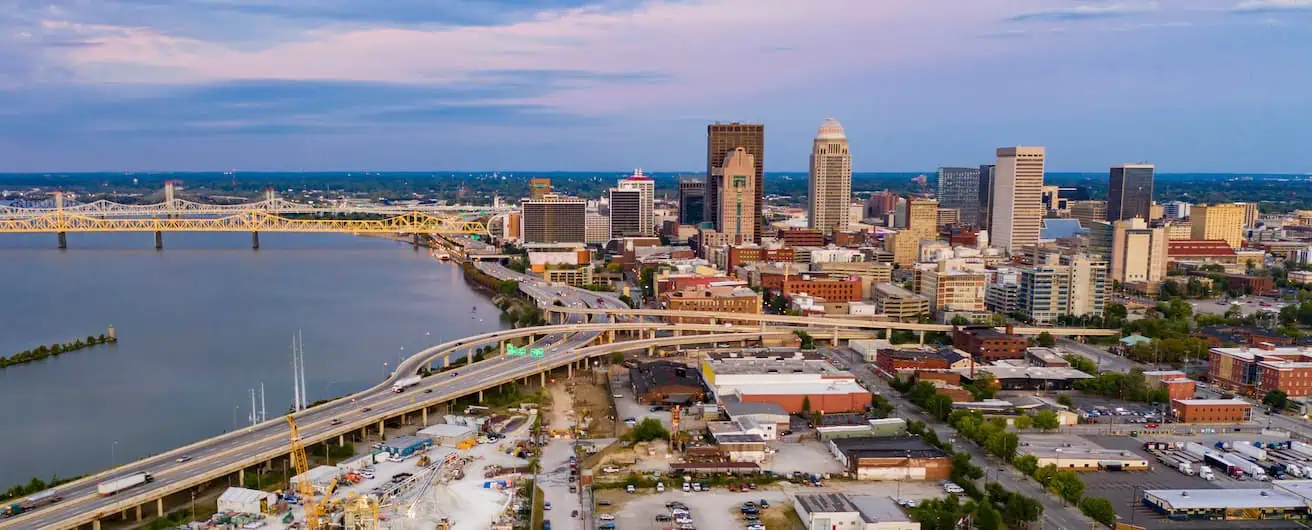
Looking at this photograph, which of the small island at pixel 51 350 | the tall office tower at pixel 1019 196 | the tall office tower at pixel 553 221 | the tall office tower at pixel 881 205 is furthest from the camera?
the tall office tower at pixel 881 205

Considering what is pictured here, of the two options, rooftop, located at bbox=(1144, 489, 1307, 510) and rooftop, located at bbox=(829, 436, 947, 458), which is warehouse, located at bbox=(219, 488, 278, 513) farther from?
rooftop, located at bbox=(1144, 489, 1307, 510)

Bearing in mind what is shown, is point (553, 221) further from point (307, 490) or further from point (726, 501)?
point (307, 490)

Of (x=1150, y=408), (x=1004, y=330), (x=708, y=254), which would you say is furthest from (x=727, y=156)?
(x=1150, y=408)

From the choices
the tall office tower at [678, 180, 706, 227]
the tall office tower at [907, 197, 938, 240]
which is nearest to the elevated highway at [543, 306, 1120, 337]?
the tall office tower at [907, 197, 938, 240]

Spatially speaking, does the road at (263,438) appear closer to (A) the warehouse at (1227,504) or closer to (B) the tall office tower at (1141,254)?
(A) the warehouse at (1227,504)

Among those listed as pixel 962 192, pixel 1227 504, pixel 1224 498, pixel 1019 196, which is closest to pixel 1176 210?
pixel 962 192

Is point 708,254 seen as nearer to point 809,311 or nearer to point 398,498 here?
point 809,311

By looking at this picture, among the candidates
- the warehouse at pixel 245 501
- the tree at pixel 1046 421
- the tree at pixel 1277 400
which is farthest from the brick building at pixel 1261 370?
the warehouse at pixel 245 501
